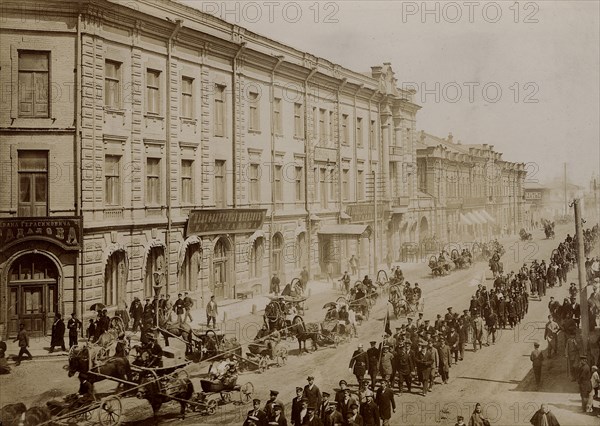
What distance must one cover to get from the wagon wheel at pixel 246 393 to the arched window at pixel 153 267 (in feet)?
19.5

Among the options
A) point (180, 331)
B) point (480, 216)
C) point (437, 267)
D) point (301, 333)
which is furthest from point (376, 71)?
point (180, 331)

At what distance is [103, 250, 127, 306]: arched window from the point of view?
17.2m

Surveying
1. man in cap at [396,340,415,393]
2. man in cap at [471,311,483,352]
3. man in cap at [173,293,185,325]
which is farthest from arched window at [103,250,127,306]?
man in cap at [471,311,483,352]

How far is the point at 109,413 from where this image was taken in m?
11.6

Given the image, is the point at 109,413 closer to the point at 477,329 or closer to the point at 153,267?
the point at 153,267

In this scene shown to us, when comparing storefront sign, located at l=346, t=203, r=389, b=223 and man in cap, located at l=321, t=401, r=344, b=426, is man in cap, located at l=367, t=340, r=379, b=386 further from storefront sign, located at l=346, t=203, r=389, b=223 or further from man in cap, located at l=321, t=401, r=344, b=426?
storefront sign, located at l=346, t=203, r=389, b=223

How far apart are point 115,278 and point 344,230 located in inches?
423

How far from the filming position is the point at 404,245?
3256 centimetres

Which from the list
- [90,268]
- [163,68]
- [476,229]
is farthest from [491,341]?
[476,229]

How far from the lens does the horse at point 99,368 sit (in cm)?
1231

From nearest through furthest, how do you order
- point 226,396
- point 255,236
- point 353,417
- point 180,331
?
point 353,417 < point 226,396 < point 180,331 < point 255,236

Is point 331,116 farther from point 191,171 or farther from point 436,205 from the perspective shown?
point 436,205

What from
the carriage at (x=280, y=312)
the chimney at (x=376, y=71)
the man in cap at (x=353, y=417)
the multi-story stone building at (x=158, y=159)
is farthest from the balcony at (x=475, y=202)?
the man in cap at (x=353, y=417)

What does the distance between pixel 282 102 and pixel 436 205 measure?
1972 cm
